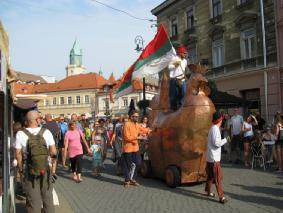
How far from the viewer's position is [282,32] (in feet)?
74.6

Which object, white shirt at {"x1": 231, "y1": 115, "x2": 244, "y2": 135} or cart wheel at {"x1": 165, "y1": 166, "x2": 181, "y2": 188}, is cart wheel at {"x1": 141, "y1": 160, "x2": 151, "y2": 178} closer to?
cart wheel at {"x1": 165, "y1": 166, "x2": 181, "y2": 188}

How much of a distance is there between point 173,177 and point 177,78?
2.59 metres

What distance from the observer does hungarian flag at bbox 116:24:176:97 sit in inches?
463

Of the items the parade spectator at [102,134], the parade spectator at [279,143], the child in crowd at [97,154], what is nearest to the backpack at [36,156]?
the child in crowd at [97,154]

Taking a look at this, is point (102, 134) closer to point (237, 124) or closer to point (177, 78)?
point (177, 78)

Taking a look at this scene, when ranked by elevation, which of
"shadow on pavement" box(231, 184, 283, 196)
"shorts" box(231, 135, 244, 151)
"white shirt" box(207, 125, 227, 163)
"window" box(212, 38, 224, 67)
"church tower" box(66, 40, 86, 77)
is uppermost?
"church tower" box(66, 40, 86, 77)

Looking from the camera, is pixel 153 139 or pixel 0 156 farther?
pixel 153 139

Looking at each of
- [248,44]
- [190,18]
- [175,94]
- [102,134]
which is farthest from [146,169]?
[190,18]

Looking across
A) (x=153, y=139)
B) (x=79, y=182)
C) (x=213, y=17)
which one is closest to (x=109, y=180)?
(x=79, y=182)

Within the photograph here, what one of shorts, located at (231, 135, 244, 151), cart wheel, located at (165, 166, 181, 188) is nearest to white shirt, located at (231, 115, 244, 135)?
shorts, located at (231, 135, 244, 151)

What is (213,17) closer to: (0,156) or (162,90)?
(162,90)

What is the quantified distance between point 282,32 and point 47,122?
46.7 ft

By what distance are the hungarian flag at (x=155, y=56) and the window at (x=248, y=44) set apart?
14.0 m

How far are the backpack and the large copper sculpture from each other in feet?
13.5
